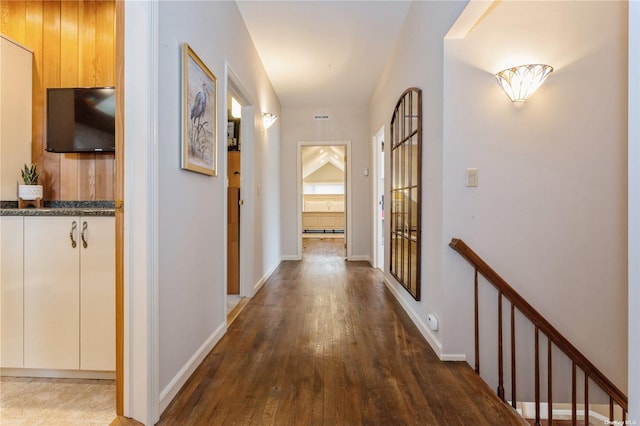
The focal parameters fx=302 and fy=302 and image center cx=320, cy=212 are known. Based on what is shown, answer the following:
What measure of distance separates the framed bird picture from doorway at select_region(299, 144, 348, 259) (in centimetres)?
610

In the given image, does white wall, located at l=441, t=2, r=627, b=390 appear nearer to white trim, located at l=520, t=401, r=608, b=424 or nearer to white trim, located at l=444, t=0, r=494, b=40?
white trim, located at l=444, t=0, r=494, b=40

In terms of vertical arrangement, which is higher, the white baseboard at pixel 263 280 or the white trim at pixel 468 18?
the white trim at pixel 468 18

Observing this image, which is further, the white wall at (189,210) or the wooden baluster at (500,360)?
the wooden baluster at (500,360)

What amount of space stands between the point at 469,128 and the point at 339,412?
1.73m

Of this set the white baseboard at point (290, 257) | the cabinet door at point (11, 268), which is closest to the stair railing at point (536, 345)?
the cabinet door at point (11, 268)

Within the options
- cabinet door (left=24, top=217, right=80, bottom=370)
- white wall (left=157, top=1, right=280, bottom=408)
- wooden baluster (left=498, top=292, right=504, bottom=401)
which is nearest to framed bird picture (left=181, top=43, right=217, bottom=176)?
white wall (left=157, top=1, right=280, bottom=408)

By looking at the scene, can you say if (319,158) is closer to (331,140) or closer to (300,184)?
(331,140)

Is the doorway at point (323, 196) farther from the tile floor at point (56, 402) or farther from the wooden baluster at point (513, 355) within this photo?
the tile floor at point (56, 402)

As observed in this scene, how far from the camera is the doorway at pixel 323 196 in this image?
9219 mm

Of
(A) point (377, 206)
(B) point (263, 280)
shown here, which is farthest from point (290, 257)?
(A) point (377, 206)

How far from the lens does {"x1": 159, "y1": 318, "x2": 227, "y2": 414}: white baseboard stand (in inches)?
55.2

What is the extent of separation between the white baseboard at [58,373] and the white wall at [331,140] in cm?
364

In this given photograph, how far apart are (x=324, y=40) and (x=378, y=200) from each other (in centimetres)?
237

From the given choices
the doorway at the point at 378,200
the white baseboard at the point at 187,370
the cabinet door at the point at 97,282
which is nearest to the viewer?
the white baseboard at the point at 187,370
